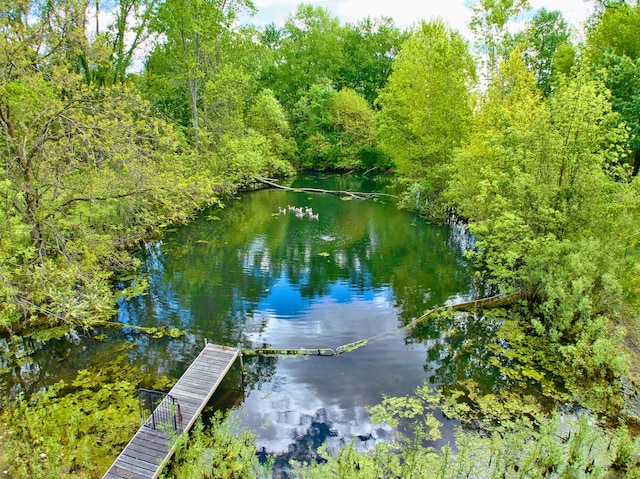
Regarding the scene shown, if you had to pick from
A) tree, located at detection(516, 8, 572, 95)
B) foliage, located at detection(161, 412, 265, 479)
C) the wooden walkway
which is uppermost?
tree, located at detection(516, 8, 572, 95)

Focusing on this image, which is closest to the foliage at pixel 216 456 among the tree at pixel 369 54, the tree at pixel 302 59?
the tree at pixel 302 59

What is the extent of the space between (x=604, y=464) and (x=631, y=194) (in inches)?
334

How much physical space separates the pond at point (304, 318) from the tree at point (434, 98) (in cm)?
580

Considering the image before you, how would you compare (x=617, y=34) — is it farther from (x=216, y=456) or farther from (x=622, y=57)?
(x=216, y=456)

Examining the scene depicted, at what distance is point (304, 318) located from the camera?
1522 cm

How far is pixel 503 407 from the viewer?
33.2ft

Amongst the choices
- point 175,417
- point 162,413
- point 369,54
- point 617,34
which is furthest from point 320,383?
point 369,54

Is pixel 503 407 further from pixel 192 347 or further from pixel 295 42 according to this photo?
pixel 295 42

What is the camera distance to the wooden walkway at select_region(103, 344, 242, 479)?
318 inches

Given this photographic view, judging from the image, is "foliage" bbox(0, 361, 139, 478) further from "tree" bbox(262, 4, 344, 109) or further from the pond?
"tree" bbox(262, 4, 344, 109)

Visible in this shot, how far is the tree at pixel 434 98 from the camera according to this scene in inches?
1088

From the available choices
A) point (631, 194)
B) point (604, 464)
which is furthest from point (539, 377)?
point (631, 194)

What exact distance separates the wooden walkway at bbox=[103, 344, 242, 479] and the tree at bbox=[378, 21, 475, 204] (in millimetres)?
20395

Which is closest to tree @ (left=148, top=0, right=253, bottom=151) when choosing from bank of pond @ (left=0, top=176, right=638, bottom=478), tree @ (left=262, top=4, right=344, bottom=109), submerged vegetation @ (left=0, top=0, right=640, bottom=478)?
submerged vegetation @ (left=0, top=0, right=640, bottom=478)
